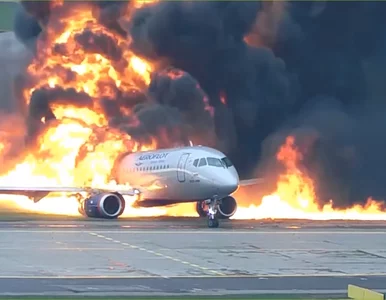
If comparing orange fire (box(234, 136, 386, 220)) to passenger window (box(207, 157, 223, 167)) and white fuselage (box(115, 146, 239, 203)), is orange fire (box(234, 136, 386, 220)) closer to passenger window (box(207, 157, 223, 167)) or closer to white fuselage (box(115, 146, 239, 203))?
white fuselage (box(115, 146, 239, 203))

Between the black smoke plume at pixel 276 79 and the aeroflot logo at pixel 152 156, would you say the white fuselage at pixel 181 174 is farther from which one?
the black smoke plume at pixel 276 79

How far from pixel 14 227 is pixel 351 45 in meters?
25.9

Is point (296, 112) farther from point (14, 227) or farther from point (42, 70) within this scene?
point (14, 227)

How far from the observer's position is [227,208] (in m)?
51.7

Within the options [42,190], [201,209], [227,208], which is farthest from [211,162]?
[42,190]

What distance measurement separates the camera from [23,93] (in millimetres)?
59969

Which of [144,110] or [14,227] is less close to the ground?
[144,110]

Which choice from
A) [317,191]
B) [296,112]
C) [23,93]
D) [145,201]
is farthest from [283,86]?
[23,93]

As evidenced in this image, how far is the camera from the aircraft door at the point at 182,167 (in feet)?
161

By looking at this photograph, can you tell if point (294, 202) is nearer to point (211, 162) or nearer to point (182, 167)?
point (182, 167)

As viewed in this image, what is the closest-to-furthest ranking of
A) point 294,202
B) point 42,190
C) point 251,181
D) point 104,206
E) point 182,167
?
point 182,167
point 104,206
point 42,190
point 294,202
point 251,181

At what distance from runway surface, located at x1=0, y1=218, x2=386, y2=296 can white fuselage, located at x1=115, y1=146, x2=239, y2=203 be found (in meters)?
7.40

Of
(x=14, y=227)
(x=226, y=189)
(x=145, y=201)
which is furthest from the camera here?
(x=145, y=201)

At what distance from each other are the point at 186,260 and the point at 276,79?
3034cm
